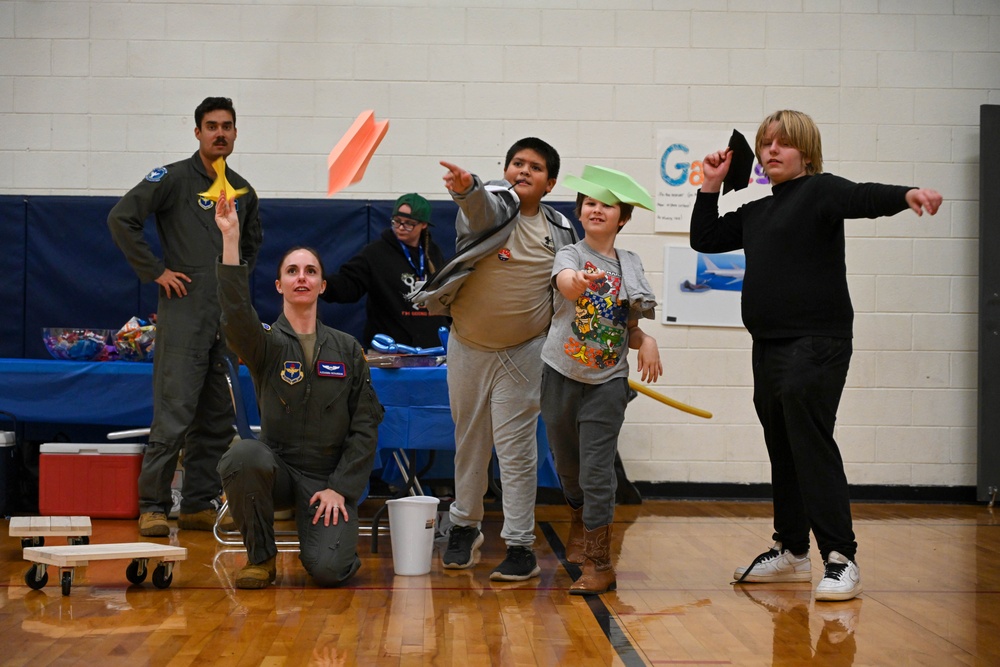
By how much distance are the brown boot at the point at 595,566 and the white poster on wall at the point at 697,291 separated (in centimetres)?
313

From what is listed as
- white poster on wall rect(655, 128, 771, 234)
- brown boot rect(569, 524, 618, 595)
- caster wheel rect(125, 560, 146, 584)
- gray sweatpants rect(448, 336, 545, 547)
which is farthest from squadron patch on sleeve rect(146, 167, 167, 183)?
white poster on wall rect(655, 128, 771, 234)

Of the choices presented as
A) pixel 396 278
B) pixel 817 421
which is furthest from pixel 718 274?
pixel 817 421

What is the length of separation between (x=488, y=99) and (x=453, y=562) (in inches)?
132

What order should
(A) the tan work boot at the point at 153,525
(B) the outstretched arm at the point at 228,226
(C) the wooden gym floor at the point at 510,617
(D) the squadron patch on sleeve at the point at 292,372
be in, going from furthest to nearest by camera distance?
(A) the tan work boot at the point at 153,525 → (D) the squadron patch on sleeve at the point at 292,372 → (B) the outstretched arm at the point at 228,226 → (C) the wooden gym floor at the point at 510,617

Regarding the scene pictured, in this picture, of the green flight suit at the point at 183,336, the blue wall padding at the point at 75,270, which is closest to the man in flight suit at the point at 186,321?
the green flight suit at the point at 183,336

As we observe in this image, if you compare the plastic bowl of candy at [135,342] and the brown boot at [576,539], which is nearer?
the brown boot at [576,539]

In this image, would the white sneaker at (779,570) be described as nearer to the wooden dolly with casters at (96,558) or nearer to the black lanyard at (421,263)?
the wooden dolly with casters at (96,558)

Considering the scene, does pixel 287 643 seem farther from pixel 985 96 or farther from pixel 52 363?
pixel 985 96

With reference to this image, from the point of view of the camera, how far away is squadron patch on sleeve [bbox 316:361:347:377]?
3629 millimetres

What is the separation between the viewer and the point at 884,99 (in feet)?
21.2

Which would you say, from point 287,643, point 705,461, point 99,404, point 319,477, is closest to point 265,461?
point 319,477

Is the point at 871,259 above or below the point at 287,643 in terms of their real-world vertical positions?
above

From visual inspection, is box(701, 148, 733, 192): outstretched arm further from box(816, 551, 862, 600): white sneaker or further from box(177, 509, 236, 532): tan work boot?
box(177, 509, 236, 532): tan work boot

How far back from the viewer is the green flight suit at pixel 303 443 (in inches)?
134
